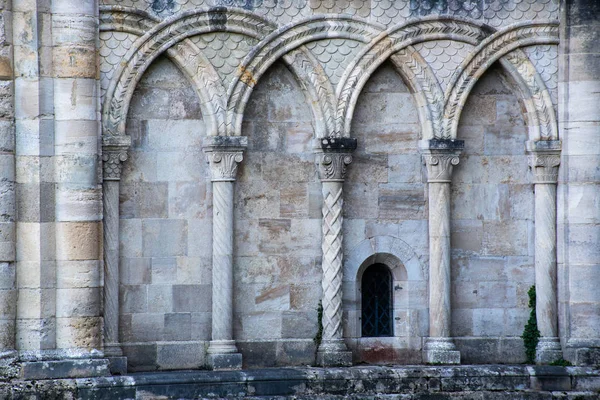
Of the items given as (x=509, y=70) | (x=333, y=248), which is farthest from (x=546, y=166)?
(x=333, y=248)

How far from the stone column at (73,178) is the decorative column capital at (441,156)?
4715 millimetres

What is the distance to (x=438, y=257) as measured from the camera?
1930 cm

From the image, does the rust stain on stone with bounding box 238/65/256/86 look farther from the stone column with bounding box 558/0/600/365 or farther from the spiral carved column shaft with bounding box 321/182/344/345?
the stone column with bounding box 558/0/600/365

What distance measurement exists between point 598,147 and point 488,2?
8.31 feet

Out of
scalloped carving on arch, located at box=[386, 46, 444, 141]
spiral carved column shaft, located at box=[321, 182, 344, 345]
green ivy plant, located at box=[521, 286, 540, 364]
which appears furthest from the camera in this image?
green ivy plant, located at box=[521, 286, 540, 364]

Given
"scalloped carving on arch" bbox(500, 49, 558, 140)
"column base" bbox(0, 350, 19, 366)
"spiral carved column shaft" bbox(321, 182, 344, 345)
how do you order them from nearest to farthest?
"column base" bbox(0, 350, 19, 366), "spiral carved column shaft" bbox(321, 182, 344, 345), "scalloped carving on arch" bbox(500, 49, 558, 140)

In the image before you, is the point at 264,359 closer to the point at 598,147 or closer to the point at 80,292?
the point at 80,292

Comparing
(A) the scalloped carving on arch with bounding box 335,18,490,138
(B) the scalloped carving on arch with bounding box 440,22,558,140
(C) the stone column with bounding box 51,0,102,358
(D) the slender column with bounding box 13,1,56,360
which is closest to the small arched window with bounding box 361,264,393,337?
(A) the scalloped carving on arch with bounding box 335,18,490,138

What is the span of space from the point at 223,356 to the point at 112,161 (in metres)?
2.99

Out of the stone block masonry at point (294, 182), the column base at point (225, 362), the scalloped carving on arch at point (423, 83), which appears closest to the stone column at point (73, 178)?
the stone block masonry at point (294, 182)

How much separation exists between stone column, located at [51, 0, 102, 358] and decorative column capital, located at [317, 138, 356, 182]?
127 inches

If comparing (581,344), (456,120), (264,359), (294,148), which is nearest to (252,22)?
(294,148)

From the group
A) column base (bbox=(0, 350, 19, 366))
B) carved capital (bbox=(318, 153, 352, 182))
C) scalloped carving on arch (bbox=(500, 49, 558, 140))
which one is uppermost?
scalloped carving on arch (bbox=(500, 49, 558, 140))

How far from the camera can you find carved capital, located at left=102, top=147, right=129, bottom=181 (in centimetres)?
1814
